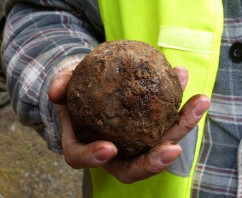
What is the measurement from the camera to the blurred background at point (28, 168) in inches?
99.0

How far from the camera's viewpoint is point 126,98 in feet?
3.00

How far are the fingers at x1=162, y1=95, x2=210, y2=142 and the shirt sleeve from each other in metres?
0.37

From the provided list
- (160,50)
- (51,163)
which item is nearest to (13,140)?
(51,163)

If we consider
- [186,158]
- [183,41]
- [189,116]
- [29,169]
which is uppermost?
[183,41]

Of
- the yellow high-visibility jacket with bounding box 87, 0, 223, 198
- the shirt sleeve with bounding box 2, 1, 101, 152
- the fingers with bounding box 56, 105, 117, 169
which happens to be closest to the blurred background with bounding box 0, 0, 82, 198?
the shirt sleeve with bounding box 2, 1, 101, 152

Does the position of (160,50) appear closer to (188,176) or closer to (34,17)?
(188,176)

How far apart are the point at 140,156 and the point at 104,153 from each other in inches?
4.0

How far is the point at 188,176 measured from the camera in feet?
3.24

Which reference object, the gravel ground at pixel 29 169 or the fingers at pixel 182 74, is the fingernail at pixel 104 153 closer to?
the fingers at pixel 182 74

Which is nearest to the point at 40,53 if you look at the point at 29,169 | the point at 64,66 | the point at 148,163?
the point at 64,66

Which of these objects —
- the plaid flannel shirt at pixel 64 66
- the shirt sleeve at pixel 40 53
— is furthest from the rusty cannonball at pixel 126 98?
the shirt sleeve at pixel 40 53

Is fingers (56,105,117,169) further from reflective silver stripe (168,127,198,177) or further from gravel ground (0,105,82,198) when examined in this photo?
gravel ground (0,105,82,198)

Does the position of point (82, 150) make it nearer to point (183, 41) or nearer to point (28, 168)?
point (183, 41)

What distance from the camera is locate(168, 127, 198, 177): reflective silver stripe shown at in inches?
39.0
